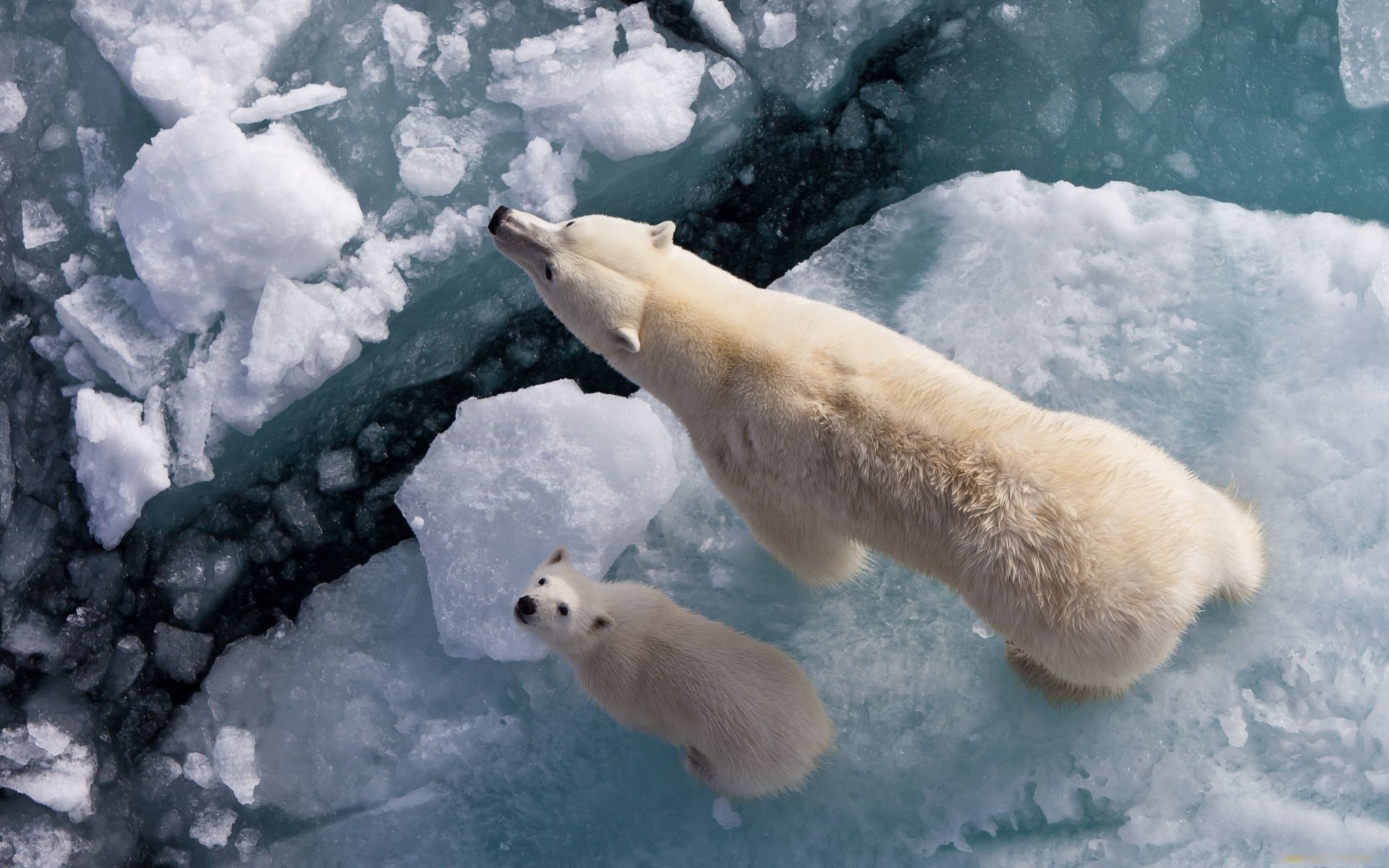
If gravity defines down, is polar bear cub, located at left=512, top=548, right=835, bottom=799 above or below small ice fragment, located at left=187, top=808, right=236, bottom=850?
above

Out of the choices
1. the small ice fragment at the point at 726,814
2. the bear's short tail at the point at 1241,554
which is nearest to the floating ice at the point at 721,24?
the bear's short tail at the point at 1241,554

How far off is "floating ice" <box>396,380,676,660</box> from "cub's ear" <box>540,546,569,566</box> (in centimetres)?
22

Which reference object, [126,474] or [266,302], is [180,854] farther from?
[266,302]

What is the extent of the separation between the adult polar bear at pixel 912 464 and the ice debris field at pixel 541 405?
1.28ft

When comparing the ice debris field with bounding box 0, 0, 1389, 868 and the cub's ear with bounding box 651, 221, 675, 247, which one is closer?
the cub's ear with bounding box 651, 221, 675, 247

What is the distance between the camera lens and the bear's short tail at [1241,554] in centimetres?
325

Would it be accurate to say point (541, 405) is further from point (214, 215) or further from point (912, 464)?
point (912, 464)

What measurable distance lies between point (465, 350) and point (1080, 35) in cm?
259

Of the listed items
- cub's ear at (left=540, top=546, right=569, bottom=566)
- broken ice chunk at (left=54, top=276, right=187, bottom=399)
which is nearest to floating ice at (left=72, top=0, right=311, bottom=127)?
broken ice chunk at (left=54, top=276, right=187, bottom=399)

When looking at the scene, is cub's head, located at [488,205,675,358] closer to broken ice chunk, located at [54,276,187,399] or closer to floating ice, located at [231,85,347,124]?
floating ice, located at [231,85,347,124]

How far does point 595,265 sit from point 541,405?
0.75 meters

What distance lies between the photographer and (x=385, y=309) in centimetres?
389

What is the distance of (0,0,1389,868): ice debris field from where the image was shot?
11.6ft

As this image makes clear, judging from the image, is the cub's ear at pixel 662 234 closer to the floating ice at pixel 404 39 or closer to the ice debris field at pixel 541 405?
the ice debris field at pixel 541 405
